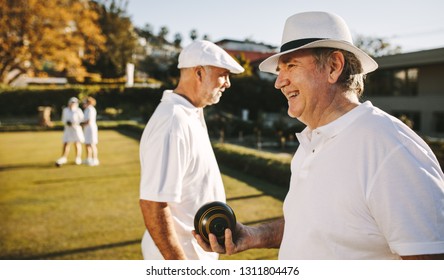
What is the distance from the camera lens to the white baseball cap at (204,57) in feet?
7.98

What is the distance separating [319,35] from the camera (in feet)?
5.37

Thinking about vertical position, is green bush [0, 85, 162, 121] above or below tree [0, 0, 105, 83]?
below

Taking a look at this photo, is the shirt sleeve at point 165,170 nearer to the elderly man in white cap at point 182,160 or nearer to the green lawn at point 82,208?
the elderly man in white cap at point 182,160

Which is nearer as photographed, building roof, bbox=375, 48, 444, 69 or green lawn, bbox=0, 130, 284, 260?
green lawn, bbox=0, 130, 284, 260

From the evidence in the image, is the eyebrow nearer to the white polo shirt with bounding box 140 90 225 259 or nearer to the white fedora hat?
the white fedora hat

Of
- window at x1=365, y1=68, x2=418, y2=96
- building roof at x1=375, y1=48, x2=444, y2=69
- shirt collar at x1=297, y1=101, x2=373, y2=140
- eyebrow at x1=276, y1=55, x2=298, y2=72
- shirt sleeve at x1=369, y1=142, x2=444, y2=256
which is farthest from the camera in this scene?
window at x1=365, y1=68, x2=418, y2=96

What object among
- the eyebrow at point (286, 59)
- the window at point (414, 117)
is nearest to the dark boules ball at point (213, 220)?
the eyebrow at point (286, 59)

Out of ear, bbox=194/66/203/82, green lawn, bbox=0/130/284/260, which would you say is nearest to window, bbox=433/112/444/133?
green lawn, bbox=0/130/284/260

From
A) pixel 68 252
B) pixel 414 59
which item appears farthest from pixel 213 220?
pixel 414 59

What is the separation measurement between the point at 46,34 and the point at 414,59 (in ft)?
71.4

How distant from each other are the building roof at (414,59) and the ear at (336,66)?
15.1 m

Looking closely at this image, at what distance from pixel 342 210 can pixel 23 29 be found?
2714 centimetres

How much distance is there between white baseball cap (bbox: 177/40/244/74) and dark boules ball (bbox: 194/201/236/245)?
3.08 feet

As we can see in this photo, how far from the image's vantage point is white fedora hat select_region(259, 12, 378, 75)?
1.63m
